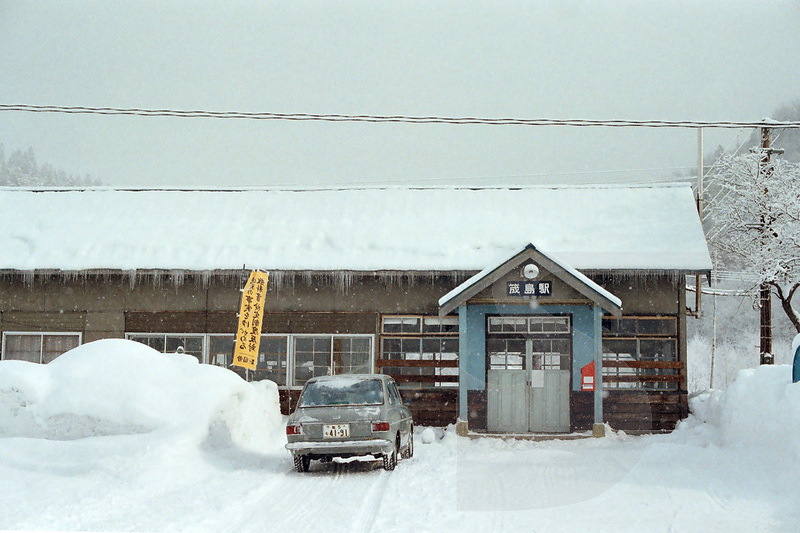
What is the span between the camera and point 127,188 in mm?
24156

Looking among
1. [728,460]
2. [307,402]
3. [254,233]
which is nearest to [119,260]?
[254,233]

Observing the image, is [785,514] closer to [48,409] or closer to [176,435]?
[176,435]

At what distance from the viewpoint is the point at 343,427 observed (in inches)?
477

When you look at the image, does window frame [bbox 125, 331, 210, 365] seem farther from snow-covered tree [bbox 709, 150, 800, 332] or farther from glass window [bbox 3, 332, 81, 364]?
snow-covered tree [bbox 709, 150, 800, 332]

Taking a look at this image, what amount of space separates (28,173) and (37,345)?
11.5 m

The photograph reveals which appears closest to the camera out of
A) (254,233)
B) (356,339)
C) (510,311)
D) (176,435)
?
(176,435)

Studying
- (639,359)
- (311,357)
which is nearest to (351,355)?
(311,357)

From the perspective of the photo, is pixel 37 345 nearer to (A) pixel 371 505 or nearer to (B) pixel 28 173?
(B) pixel 28 173

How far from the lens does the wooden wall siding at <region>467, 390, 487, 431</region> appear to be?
61.3 feet

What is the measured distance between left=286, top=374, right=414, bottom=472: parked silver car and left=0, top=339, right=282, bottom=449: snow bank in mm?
1808

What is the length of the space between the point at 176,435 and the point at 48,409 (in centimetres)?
215

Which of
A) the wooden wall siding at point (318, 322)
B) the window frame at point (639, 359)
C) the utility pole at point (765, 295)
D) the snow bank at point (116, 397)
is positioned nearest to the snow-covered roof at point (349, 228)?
the wooden wall siding at point (318, 322)

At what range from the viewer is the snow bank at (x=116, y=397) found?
1254 centimetres

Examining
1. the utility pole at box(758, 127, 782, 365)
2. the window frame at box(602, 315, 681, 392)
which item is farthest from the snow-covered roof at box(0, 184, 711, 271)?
the utility pole at box(758, 127, 782, 365)
